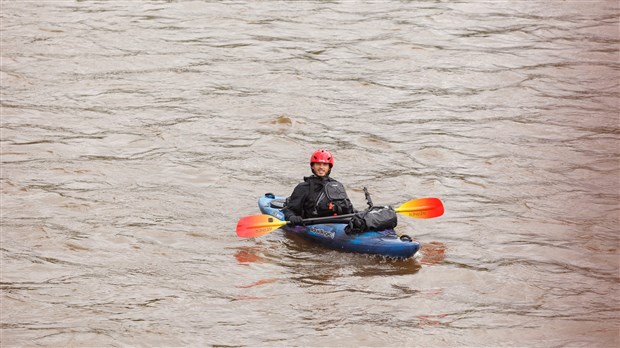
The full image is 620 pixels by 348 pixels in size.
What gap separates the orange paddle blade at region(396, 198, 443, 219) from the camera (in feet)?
38.0

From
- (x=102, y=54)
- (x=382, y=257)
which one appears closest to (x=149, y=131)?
(x=102, y=54)

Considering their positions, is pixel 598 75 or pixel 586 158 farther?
pixel 598 75

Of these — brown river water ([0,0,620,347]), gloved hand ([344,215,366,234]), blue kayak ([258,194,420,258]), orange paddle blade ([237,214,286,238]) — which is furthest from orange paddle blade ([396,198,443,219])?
orange paddle blade ([237,214,286,238])

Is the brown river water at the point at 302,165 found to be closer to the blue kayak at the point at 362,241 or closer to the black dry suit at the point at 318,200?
the blue kayak at the point at 362,241

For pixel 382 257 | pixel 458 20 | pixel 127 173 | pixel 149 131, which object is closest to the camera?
pixel 382 257

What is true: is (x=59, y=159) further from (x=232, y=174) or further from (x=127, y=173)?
(x=232, y=174)

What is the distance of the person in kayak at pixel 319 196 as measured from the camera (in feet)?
36.6

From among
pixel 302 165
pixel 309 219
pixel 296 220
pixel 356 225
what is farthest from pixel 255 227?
pixel 302 165

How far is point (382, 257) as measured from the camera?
1092cm

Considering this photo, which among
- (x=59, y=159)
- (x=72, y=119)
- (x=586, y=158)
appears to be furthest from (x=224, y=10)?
(x=586, y=158)

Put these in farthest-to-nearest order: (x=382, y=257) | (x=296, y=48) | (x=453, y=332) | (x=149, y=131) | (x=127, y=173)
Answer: (x=296, y=48), (x=149, y=131), (x=127, y=173), (x=382, y=257), (x=453, y=332)

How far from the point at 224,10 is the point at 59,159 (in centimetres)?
798

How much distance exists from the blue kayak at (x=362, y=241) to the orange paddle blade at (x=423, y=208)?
2.12 ft

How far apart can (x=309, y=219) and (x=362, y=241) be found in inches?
25.2
